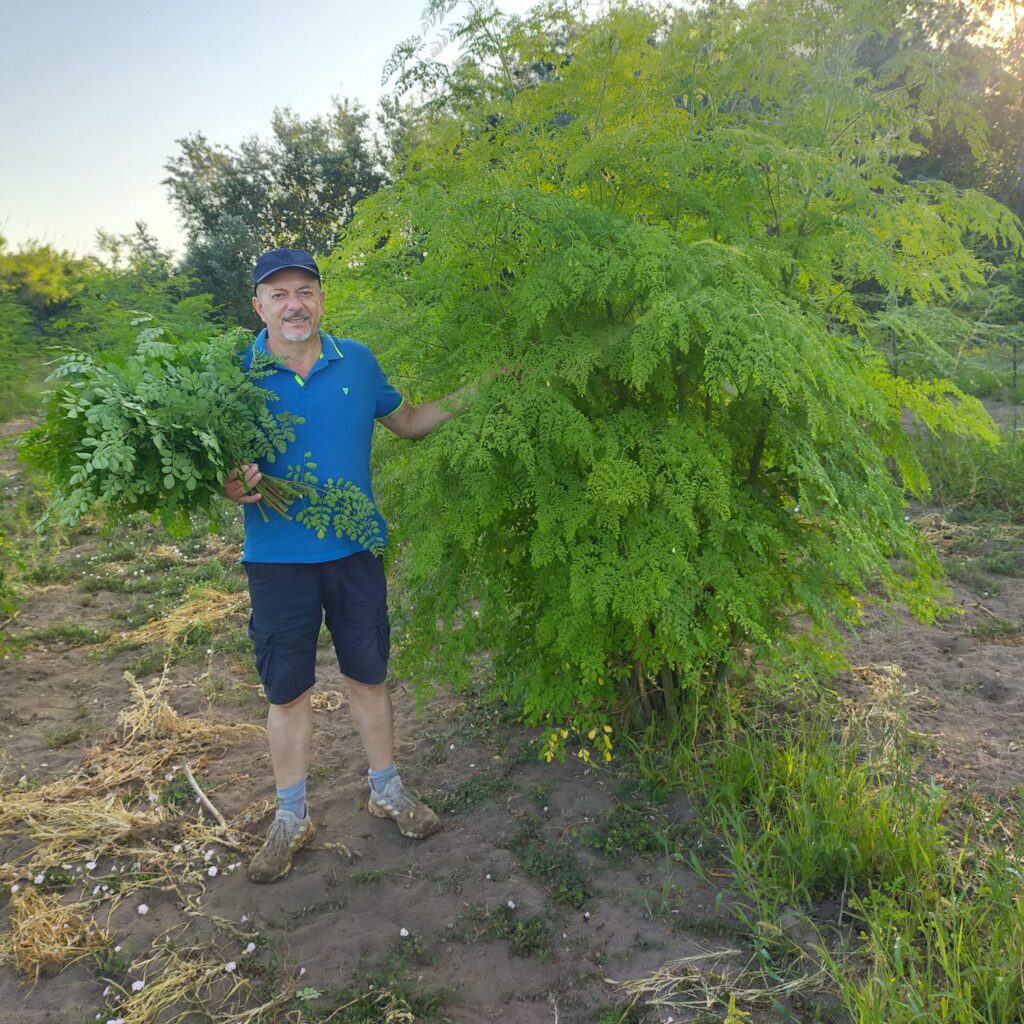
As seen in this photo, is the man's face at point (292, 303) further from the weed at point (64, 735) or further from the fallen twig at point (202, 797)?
the weed at point (64, 735)

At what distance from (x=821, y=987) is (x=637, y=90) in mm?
3190

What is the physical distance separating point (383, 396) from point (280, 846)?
1846 mm

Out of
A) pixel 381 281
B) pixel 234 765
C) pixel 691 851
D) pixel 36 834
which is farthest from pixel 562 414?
pixel 36 834

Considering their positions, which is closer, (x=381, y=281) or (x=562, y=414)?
(x=562, y=414)

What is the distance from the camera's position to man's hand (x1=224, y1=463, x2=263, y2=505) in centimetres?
254

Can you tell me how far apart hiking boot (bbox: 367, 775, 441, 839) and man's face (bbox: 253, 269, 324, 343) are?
1.91 meters

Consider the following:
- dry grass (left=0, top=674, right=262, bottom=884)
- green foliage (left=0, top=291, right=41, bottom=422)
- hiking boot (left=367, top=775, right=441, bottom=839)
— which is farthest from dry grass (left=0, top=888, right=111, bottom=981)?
green foliage (left=0, top=291, right=41, bottom=422)

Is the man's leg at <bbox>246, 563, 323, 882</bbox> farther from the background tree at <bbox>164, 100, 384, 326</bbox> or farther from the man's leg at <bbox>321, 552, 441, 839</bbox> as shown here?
the background tree at <bbox>164, 100, 384, 326</bbox>

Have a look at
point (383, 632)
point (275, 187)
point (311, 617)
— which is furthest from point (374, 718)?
point (275, 187)

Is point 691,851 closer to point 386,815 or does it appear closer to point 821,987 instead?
point 821,987

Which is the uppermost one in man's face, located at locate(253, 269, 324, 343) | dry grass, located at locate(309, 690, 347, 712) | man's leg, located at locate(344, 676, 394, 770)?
man's face, located at locate(253, 269, 324, 343)

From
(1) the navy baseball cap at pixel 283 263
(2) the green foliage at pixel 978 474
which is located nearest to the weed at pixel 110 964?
(1) the navy baseball cap at pixel 283 263

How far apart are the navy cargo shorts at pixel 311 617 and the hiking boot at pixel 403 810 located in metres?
0.51

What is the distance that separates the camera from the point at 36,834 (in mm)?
3156
